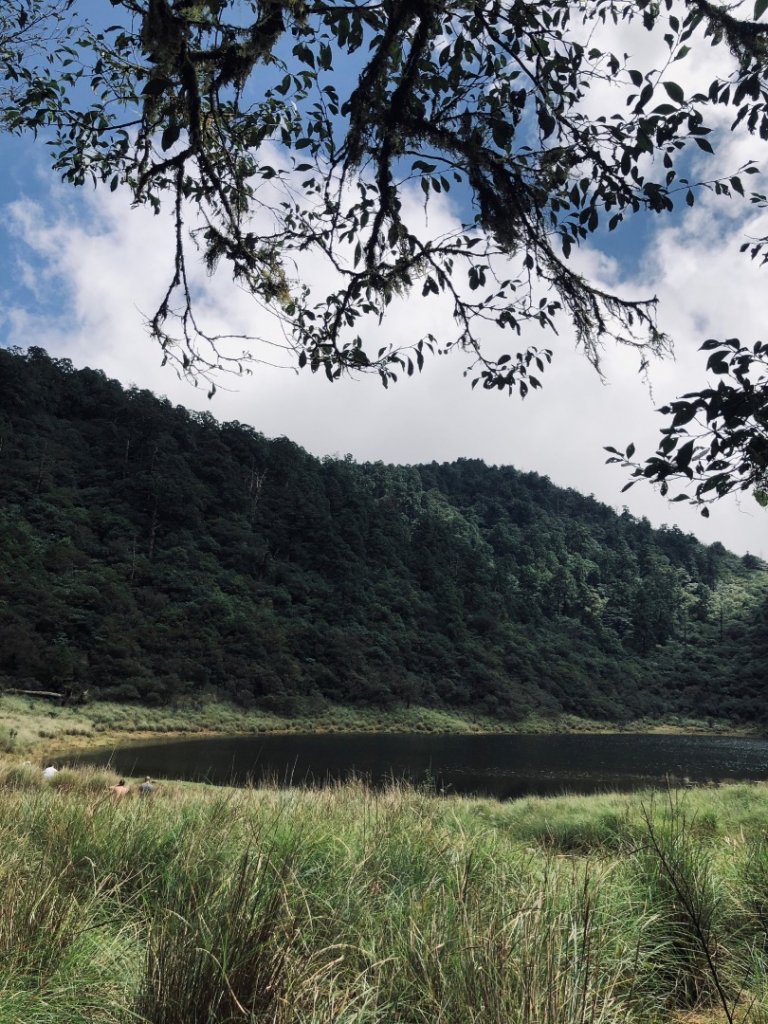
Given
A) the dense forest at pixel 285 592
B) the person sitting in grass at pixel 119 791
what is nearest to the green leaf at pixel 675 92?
the person sitting in grass at pixel 119 791

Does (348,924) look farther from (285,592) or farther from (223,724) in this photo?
(285,592)

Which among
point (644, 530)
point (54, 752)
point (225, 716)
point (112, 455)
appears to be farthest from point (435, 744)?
point (644, 530)

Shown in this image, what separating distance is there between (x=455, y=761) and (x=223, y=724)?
59.5 feet

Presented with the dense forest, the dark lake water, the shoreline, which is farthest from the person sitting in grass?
the dense forest

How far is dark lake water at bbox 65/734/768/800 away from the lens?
25297 mm

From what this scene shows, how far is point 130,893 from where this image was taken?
10.6ft

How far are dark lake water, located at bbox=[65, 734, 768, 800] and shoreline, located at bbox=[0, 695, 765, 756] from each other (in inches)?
88.2

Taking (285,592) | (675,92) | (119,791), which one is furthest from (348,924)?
(285,592)

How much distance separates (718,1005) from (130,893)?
268cm

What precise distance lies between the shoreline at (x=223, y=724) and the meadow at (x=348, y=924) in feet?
80.3

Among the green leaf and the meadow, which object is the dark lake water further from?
the green leaf

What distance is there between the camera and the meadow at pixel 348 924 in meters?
1.81

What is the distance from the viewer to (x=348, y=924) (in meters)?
2.55

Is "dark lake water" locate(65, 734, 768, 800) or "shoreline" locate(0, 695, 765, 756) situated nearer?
"dark lake water" locate(65, 734, 768, 800)
